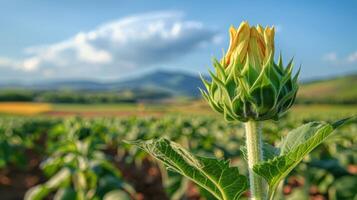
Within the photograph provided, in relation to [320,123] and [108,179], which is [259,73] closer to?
[320,123]

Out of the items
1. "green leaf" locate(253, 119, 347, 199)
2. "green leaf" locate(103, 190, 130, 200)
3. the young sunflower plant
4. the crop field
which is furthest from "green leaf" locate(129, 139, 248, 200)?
"green leaf" locate(103, 190, 130, 200)

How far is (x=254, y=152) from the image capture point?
164 centimetres

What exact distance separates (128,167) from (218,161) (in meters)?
11.0

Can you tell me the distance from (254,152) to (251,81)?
0.84 feet

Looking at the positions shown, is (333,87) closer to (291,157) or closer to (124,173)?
(124,173)

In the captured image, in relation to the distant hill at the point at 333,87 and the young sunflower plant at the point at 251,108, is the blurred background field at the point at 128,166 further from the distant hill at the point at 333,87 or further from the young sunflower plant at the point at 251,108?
the distant hill at the point at 333,87

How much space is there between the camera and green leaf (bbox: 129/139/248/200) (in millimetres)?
1591

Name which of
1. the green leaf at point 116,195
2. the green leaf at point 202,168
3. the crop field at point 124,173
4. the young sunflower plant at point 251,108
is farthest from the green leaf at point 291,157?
the green leaf at point 116,195

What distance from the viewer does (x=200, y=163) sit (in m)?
1.60

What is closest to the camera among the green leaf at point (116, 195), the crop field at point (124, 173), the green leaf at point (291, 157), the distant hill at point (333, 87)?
the green leaf at point (291, 157)

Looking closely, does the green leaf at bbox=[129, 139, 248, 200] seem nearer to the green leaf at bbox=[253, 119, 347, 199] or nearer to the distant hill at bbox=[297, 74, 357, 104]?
the green leaf at bbox=[253, 119, 347, 199]

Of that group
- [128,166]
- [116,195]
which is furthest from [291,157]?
[128,166]

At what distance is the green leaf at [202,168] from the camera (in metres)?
1.59

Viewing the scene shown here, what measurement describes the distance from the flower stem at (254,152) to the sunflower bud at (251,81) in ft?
0.19
